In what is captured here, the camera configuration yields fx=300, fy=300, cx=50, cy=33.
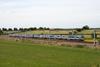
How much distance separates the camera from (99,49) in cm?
3425

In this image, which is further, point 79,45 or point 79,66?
point 79,45

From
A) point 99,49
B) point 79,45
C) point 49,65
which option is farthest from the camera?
point 79,45

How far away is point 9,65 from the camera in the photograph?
2112 cm

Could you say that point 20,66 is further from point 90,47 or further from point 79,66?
point 90,47

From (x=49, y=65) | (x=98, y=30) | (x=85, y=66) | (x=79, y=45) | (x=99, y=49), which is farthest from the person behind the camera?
(x=98, y=30)

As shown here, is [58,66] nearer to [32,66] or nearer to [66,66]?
[66,66]

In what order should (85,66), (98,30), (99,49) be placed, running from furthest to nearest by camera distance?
(98,30) < (99,49) < (85,66)

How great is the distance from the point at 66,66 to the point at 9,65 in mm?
4015

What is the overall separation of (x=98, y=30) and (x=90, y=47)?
33904mm

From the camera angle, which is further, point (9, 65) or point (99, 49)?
point (99, 49)

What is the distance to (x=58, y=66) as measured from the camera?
2075cm

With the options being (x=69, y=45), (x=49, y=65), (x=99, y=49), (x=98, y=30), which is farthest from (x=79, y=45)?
(x=98, y=30)

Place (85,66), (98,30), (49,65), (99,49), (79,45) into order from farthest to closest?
(98,30), (79,45), (99,49), (49,65), (85,66)

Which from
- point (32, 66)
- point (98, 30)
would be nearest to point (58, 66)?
point (32, 66)
